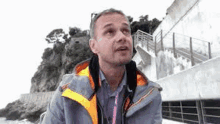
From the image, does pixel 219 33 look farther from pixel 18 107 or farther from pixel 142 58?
pixel 18 107

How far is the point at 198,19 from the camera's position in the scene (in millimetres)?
6965

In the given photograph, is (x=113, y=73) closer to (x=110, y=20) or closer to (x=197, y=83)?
(x=110, y=20)

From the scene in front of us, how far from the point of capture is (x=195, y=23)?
286 inches

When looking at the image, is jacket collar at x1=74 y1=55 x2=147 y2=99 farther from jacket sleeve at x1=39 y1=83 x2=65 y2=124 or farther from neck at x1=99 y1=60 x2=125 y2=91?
jacket sleeve at x1=39 y1=83 x2=65 y2=124

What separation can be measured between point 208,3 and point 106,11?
258 inches

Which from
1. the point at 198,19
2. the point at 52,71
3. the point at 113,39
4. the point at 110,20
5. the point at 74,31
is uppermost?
the point at 74,31

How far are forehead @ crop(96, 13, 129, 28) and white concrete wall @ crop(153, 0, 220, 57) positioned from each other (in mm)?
5122

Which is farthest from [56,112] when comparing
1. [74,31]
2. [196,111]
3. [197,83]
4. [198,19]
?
[74,31]

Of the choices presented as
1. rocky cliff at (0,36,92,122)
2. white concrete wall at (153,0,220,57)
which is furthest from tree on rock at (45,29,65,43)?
white concrete wall at (153,0,220,57)

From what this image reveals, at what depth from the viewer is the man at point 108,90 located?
1.12 meters

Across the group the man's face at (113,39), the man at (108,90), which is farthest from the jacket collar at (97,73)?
the man's face at (113,39)

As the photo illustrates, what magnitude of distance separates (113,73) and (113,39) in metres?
0.29

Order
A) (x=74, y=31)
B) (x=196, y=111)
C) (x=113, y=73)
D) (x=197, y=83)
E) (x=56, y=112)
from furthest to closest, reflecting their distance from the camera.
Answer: (x=74, y=31)
(x=196, y=111)
(x=197, y=83)
(x=113, y=73)
(x=56, y=112)

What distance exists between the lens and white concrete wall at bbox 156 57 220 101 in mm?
2898
